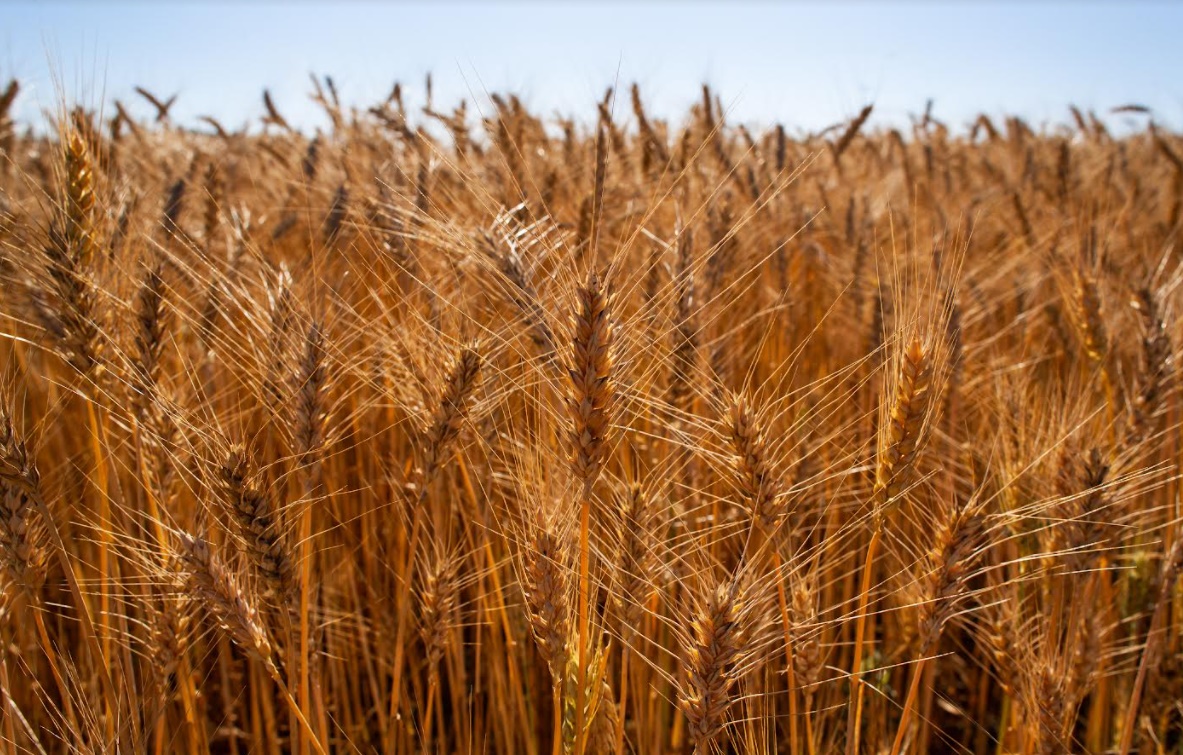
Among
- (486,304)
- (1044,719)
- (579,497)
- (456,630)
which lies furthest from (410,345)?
(1044,719)

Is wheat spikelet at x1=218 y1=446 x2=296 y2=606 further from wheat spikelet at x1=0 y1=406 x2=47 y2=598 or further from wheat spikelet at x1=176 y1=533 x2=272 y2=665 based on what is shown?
wheat spikelet at x1=0 y1=406 x2=47 y2=598

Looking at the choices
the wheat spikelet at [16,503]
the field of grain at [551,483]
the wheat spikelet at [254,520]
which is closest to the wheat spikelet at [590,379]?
the field of grain at [551,483]

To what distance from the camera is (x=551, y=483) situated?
1.43m

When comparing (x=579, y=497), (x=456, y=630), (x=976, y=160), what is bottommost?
(x=456, y=630)

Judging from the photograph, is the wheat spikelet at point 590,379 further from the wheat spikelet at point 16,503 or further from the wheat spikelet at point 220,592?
the wheat spikelet at point 16,503

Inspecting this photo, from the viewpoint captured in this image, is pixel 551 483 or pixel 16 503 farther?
pixel 551 483

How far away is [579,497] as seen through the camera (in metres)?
1.28

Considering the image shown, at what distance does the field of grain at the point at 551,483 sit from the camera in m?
1.18

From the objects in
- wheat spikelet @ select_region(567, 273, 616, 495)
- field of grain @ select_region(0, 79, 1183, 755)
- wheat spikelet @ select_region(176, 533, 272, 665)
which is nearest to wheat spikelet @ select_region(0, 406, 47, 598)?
field of grain @ select_region(0, 79, 1183, 755)

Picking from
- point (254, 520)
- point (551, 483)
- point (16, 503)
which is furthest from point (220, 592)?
point (551, 483)

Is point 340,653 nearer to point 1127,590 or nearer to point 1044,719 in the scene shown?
point 1044,719

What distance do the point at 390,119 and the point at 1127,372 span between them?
301 centimetres

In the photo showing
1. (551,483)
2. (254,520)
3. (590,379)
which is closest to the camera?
(590,379)

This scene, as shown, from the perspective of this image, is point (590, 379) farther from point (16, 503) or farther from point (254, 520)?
point (16, 503)
